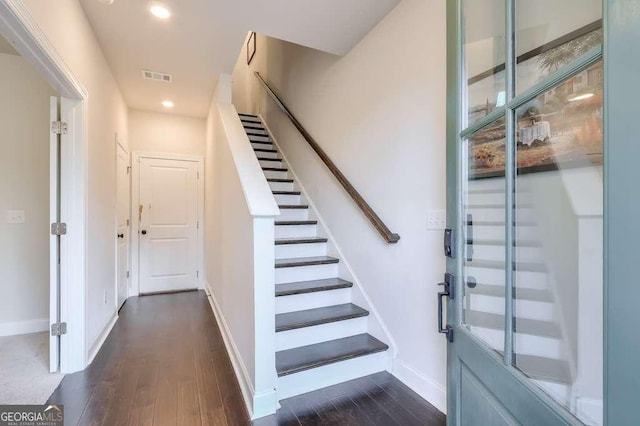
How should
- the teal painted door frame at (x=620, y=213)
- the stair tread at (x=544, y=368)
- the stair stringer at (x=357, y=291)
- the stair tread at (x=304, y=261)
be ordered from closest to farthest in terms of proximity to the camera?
the teal painted door frame at (x=620, y=213), the stair tread at (x=544, y=368), the stair stringer at (x=357, y=291), the stair tread at (x=304, y=261)

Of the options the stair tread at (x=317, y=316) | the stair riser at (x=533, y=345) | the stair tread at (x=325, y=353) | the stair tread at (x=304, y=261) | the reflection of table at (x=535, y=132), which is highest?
the reflection of table at (x=535, y=132)

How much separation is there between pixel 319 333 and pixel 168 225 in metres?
3.12

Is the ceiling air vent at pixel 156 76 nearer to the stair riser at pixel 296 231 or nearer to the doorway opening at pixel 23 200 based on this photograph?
the doorway opening at pixel 23 200

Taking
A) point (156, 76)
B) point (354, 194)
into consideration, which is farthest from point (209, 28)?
point (354, 194)

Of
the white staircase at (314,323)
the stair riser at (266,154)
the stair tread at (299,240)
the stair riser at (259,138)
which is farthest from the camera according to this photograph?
the stair riser at (259,138)

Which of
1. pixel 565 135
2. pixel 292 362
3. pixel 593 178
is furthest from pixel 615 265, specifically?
pixel 292 362

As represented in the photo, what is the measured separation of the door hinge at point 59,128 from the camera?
221 cm

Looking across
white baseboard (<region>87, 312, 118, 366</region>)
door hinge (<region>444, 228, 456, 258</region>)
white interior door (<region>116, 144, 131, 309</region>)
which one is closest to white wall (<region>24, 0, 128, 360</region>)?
white baseboard (<region>87, 312, 118, 366</region>)

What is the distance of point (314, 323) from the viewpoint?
2178 mm

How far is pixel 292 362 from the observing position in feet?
6.42

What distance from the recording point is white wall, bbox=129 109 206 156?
425cm

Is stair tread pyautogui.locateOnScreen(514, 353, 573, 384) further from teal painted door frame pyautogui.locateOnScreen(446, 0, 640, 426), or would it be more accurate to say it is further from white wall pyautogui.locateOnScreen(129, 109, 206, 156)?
white wall pyautogui.locateOnScreen(129, 109, 206, 156)

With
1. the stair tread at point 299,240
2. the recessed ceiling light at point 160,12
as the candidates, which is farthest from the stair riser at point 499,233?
the recessed ceiling light at point 160,12

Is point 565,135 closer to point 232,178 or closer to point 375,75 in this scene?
point 375,75
